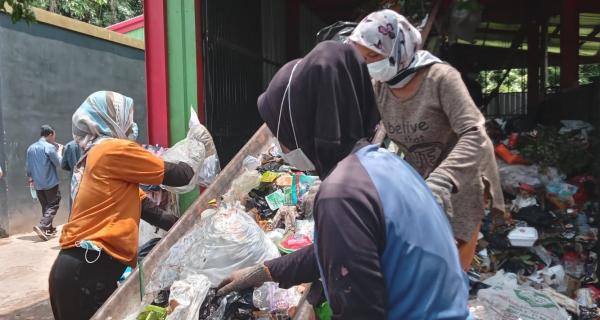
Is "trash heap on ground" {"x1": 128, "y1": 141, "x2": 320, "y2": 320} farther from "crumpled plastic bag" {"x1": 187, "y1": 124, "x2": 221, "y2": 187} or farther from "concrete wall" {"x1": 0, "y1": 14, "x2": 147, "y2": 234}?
"concrete wall" {"x1": 0, "y1": 14, "x2": 147, "y2": 234}

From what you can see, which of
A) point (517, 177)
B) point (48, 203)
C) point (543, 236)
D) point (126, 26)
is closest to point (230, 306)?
point (543, 236)

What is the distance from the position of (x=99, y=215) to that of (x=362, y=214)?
2.07m

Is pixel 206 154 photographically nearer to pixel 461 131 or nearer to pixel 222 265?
pixel 222 265

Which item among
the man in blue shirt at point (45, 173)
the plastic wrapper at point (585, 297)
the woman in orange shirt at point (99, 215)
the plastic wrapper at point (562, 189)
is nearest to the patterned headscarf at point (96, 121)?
the woman in orange shirt at point (99, 215)

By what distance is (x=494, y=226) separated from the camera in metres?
4.44

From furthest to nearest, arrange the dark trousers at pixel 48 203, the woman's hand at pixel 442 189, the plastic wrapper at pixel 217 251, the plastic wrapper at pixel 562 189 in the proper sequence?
the dark trousers at pixel 48 203 → the plastic wrapper at pixel 562 189 → the plastic wrapper at pixel 217 251 → the woman's hand at pixel 442 189

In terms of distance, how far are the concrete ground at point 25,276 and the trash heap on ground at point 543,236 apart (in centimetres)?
408

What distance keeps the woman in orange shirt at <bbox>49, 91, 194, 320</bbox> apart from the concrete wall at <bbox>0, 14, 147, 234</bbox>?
6474mm

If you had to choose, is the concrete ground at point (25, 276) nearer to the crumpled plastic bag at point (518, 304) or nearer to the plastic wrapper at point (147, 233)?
the plastic wrapper at point (147, 233)

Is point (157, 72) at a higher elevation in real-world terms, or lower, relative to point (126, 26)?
higher

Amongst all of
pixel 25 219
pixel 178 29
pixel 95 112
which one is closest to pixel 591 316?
pixel 95 112

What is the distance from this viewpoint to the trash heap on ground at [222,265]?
2.35 metres

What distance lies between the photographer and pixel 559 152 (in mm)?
4973

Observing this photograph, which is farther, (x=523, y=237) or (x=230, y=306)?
(x=523, y=237)
